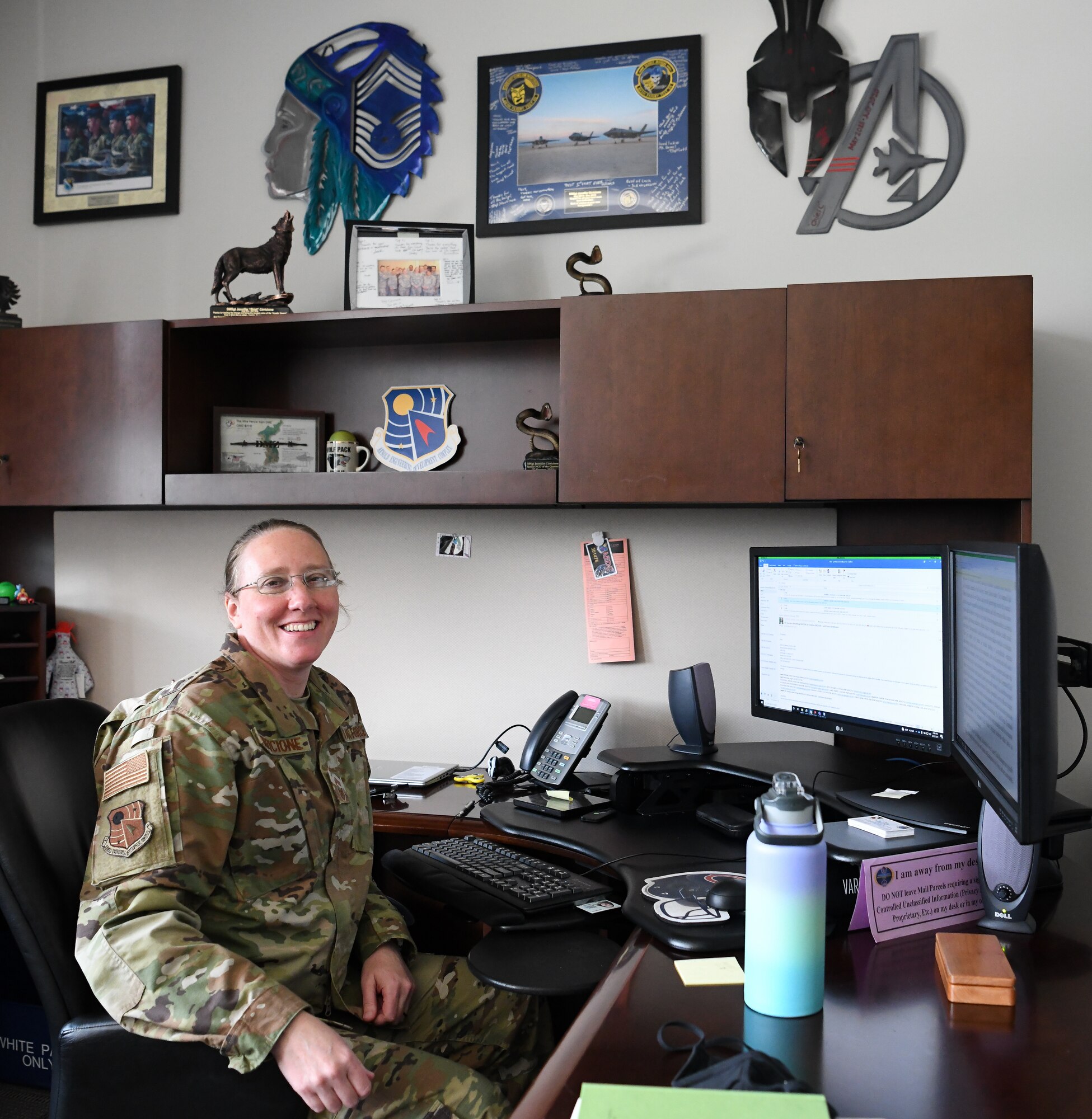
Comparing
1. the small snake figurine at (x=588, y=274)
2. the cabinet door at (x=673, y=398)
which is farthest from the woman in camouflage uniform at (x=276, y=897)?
the small snake figurine at (x=588, y=274)

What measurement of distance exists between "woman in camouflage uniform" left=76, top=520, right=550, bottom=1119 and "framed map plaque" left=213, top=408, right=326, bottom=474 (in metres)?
0.84

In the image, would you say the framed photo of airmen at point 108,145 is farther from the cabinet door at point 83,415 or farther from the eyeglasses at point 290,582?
the eyeglasses at point 290,582

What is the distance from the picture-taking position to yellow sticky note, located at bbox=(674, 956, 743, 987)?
1.04m

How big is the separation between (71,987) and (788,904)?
94cm

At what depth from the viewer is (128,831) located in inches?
48.0

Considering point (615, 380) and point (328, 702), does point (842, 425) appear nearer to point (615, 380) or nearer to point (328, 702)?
point (615, 380)

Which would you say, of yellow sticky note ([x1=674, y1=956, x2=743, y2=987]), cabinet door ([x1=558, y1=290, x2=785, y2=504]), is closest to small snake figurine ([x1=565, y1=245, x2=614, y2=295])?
cabinet door ([x1=558, y1=290, x2=785, y2=504])

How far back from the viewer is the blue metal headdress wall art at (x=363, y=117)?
96.1 inches

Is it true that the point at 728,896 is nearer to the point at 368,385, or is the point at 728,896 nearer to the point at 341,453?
the point at 341,453

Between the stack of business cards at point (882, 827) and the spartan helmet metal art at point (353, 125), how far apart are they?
189cm

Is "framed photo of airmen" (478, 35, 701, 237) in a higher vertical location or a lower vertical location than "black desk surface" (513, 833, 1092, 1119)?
higher

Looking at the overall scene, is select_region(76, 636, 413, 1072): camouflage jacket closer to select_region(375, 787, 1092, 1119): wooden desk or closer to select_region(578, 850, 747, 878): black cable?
select_region(578, 850, 747, 878): black cable

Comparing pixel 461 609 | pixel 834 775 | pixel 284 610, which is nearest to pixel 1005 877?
pixel 834 775

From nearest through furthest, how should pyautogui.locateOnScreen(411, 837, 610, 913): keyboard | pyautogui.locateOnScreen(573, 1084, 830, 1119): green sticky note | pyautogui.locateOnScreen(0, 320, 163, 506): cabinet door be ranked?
pyautogui.locateOnScreen(573, 1084, 830, 1119): green sticky note < pyautogui.locateOnScreen(411, 837, 610, 913): keyboard < pyautogui.locateOnScreen(0, 320, 163, 506): cabinet door
